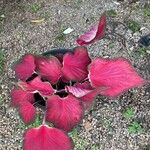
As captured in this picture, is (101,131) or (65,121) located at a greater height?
(65,121)

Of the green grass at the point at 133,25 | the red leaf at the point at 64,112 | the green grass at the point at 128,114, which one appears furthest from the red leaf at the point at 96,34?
the green grass at the point at 133,25

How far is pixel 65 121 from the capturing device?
1.60 metres

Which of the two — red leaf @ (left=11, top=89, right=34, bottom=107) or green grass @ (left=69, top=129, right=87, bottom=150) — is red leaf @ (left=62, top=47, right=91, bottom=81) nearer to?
red leaf @ (left=11, top=89, right=34, bottom=107)

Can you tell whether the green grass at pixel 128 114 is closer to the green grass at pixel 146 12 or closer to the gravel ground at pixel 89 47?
the gravel ground at pixel 89 47

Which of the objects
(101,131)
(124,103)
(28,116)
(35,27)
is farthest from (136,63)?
(28,116)

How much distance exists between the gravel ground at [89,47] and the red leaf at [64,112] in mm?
646

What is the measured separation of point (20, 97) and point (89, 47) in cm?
97

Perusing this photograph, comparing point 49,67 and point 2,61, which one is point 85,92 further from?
point 2,61

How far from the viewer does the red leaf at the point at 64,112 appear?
160 cm

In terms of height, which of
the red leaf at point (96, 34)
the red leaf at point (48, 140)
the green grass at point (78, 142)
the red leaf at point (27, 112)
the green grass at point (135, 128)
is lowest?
the green grass at point (135, 128)

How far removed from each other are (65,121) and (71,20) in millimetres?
1362

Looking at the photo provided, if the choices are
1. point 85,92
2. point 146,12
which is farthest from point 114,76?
point 146,12

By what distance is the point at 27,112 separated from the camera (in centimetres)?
176

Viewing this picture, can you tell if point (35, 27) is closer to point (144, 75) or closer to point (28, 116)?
point (144, 75)
